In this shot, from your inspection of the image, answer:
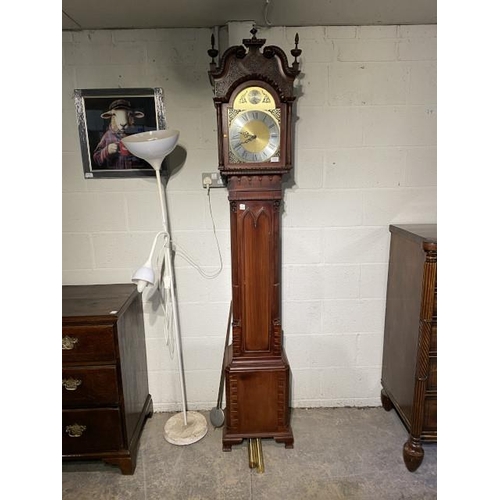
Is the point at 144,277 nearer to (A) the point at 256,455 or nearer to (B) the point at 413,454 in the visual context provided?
(A) the point at 256,455

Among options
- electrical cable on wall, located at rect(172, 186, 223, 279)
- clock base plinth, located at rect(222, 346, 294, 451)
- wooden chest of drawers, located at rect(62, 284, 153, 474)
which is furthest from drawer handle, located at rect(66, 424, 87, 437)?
electrical cable on wall, located at rect(172, 186, 223, 279)

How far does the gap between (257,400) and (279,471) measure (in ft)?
1.08

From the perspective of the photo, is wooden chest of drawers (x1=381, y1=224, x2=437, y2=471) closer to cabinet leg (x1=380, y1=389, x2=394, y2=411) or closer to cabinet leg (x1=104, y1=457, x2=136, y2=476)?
cabinet leg (x1=380, y1=389, x2=394, y2=411)

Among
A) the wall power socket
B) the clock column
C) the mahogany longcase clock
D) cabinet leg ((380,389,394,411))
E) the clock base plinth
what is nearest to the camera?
the mahogany longcase clock

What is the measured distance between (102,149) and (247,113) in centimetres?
81

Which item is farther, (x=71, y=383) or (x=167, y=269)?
(x=167, y=269)

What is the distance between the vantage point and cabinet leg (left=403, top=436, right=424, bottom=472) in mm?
1749

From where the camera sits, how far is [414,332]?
174cm

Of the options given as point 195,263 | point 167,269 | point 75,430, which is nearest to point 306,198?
point 195,263

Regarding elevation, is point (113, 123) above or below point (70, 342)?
above

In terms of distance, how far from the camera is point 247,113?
1674mm

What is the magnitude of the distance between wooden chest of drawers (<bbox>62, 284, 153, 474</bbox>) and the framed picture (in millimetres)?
683
